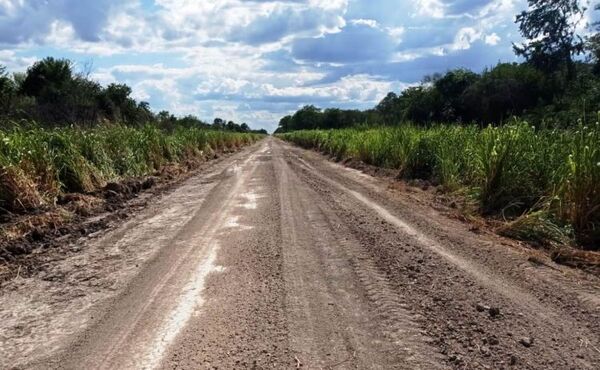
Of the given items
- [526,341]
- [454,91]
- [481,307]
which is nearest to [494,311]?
[481,307]

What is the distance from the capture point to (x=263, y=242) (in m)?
6.93

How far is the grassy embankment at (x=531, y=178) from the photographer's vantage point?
6.99 meters

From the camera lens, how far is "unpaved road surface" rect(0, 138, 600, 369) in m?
3.70

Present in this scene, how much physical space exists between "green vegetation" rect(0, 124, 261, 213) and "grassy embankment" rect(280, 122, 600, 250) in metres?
7.84

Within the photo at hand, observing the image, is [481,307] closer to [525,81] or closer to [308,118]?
[525,81]

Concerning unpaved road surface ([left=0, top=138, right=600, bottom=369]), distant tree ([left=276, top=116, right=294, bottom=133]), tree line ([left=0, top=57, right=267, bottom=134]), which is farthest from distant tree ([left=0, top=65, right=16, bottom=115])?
distant tree ([left=276, top=116, right=294, bottom=133])

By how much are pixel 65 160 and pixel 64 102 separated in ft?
43.3

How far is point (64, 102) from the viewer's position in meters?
22.8

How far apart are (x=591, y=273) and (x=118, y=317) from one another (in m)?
4.89

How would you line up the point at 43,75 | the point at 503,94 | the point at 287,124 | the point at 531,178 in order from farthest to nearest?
the point at 287,124 < the point at 503,94 < the point at 43,75 < the point at 531,178

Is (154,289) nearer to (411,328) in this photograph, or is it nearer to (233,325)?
(233,325)

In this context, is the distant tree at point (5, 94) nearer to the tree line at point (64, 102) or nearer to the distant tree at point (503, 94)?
the tree line at point (64, 102)

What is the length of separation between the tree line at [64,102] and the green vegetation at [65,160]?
113 centimetres

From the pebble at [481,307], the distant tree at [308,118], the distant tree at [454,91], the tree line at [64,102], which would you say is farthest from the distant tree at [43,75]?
the distant tree at [308,118]
